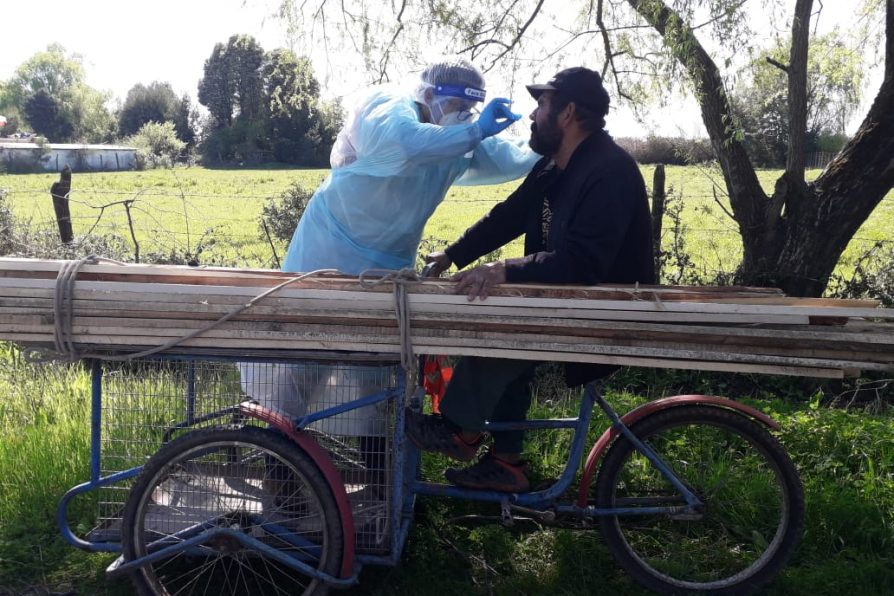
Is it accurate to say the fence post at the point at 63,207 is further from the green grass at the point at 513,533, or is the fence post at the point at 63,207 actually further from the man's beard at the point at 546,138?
the man's beard at the point at 546,138

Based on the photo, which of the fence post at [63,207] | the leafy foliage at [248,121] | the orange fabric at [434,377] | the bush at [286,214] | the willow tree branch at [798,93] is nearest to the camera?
the orange fabric at [434,377]

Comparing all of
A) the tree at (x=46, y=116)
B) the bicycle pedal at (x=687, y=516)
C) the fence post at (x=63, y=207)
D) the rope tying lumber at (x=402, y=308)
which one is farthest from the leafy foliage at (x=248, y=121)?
the tree at (x=46, y=116)

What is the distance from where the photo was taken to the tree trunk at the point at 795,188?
6.71 meters

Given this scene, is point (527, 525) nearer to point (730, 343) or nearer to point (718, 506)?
point (718, 506)

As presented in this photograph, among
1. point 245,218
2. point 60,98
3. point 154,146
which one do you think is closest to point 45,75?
point 60,98

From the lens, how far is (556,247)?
11.1 ft

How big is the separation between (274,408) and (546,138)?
160cm

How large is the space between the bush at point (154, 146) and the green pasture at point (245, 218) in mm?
14841

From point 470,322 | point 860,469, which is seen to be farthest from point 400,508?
point 860,469

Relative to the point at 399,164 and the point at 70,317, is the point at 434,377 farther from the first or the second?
the point at 70,317

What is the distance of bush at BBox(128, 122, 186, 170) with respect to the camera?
Result: 44219 millimetres

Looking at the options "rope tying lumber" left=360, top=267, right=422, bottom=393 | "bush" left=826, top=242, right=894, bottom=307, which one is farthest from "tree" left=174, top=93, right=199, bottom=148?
"rope tying lumber" left=360, top=267, right=422, bottom=393

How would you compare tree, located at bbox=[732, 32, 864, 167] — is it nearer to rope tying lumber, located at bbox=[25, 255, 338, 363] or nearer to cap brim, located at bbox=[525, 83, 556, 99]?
cap brim, located at bbox=[525, 83, 556, 99]

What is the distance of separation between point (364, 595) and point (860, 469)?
2726mm
